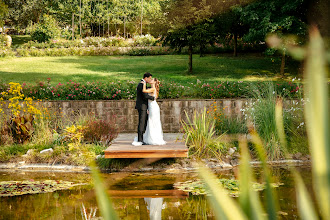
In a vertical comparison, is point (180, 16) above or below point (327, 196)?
above

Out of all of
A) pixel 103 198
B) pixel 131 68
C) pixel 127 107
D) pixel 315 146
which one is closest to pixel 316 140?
pixel 315 146

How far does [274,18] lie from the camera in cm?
1756

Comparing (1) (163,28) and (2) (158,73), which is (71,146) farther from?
(2) (158,73)

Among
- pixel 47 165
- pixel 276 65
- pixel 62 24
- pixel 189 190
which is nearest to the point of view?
pixel 189 190

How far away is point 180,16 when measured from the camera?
1772cm

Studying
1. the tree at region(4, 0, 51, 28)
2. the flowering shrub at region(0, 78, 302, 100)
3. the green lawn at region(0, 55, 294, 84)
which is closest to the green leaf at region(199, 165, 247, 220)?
the flowering shrub at region(0, 78, 302, 100)

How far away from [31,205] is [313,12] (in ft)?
52.4

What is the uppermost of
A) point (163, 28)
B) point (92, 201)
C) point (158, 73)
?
point (163, 28)

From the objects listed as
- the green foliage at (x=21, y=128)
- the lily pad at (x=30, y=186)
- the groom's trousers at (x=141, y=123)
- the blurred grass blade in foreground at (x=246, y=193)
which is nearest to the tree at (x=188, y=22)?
the groom's trousers at (x=141, y=123)

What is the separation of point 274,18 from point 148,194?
13.0 m

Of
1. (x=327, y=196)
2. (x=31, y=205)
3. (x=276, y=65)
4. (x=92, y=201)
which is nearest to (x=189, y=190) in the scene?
(x=92, y=201)

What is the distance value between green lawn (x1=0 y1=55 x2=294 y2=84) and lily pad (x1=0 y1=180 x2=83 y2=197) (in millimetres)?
10319

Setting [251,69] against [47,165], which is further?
[251,69]

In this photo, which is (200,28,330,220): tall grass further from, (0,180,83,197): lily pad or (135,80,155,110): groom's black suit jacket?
(135,80,155,110): groom's black suit jacket
